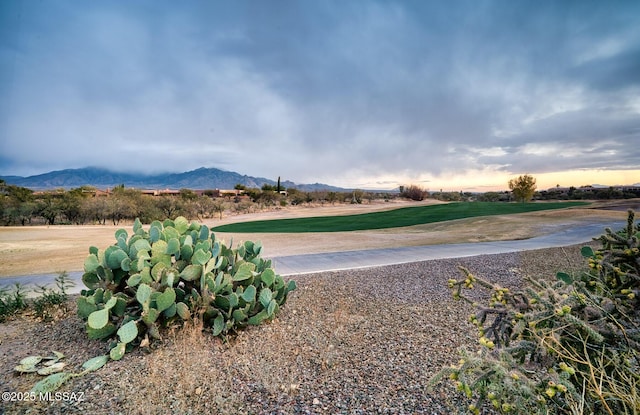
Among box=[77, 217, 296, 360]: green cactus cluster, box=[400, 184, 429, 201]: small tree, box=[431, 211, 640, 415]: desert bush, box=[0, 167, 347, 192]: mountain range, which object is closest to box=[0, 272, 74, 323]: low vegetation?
box=[77, 217, 296, 360]: green cactus cluster

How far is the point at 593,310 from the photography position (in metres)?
1.85

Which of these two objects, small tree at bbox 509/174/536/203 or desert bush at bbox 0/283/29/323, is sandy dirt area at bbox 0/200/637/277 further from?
small tree at bbox 509/174/536/203

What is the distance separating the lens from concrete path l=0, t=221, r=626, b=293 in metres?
7.45

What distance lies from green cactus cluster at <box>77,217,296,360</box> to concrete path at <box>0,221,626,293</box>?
288 centimetres

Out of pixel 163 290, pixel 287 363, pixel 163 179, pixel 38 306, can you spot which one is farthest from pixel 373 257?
pixel 163 179

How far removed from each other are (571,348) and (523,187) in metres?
37.2

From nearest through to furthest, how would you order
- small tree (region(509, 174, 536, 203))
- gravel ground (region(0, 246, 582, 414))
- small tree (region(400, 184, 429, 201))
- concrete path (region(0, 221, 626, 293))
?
gravel ground (region(0, 246, 582, 414)) < concrete path (region(0, 221, 626, 293)) < small tree (region(509, 174, 536, 203)) < small tree (region(400, 184, 429, 201))

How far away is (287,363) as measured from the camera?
3.43m

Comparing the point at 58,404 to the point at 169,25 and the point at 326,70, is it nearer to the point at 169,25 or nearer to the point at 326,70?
the point at 169,25

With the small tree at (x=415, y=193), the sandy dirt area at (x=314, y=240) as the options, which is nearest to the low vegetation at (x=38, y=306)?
the sandy dirt area at (x=314, y=240)

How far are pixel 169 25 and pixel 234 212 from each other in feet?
78.6

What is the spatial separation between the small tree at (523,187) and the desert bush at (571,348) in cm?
3654

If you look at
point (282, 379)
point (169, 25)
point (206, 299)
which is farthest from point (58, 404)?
point (169, 25)

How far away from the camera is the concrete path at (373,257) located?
24.4ft
